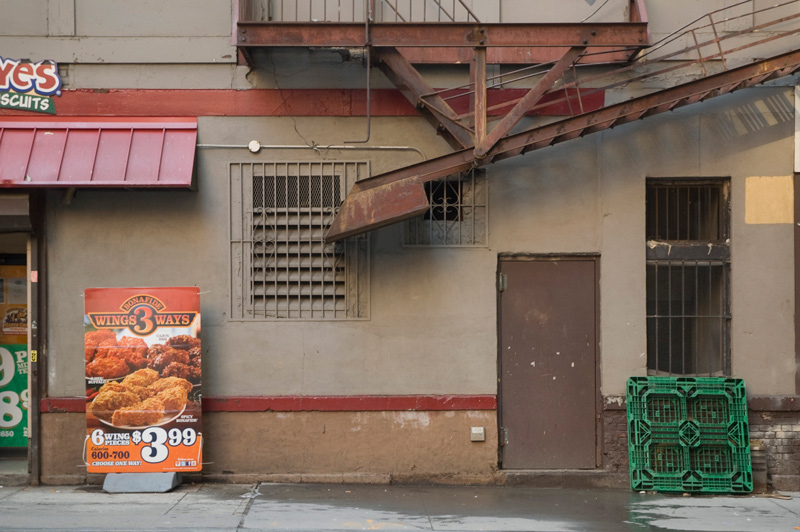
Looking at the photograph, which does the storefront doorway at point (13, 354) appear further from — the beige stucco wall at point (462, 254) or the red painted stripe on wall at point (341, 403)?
the beige stucco wall at point (462, 254)

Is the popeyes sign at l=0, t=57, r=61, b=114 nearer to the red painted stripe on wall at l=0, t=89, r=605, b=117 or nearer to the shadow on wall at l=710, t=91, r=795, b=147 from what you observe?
the red painted stripe on wall at l=0, t=89, r=605, b=117

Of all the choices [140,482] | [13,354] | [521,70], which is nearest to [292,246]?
[140,482]

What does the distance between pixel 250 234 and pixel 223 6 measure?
2.60 metres

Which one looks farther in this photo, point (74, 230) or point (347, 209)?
point (74, 230)

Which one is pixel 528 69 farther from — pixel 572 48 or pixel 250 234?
pixel 250 234

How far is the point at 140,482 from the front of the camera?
8.13 metres

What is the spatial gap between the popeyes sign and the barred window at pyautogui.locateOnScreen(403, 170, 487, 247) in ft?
14.2

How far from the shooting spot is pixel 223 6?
28.5ft

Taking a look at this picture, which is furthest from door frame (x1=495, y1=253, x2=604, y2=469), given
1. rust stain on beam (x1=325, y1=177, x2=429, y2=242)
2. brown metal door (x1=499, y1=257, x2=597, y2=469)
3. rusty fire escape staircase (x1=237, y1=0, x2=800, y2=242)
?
rust stain on beam (x1=325, y1=177, x2=429, y2=242)

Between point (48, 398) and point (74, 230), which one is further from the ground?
point (74, 230)

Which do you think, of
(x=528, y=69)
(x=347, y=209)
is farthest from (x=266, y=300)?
(x=528, y=69)

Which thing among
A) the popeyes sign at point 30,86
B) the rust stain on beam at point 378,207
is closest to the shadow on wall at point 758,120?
the rust stain on beam at point 378,207

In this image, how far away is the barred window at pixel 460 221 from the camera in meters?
8.82

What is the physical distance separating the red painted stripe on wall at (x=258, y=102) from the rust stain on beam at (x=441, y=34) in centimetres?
83
